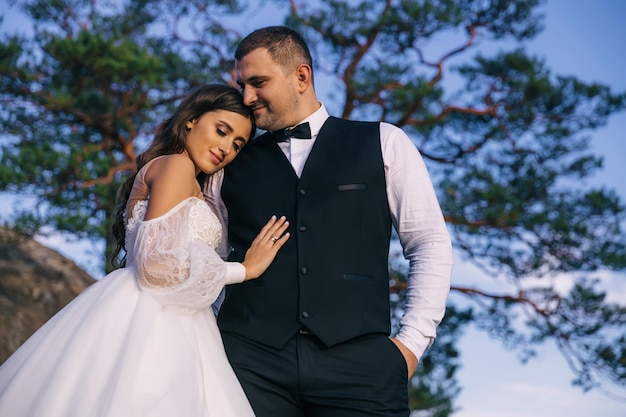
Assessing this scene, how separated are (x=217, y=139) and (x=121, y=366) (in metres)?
0.96

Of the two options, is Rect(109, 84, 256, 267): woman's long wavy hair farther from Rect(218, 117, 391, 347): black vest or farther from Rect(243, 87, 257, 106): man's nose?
Rect(218, 117, 391, 347): black vest

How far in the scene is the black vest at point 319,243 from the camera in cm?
263

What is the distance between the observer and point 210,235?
2902mm

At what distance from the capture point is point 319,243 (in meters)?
2.69

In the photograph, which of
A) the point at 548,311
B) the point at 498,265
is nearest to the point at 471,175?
the point at 498,265

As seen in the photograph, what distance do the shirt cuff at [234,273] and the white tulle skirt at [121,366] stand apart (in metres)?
0.15

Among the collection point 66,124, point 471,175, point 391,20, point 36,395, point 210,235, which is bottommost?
point 36,395

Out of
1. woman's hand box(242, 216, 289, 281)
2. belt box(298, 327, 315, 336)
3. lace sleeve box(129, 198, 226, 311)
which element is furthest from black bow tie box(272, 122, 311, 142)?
belt box(298, 327, 315, 336)

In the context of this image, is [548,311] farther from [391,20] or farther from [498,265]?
[391,20]

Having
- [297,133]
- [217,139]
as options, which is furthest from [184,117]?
[297,133]

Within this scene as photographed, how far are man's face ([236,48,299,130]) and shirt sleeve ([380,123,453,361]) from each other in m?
0.37

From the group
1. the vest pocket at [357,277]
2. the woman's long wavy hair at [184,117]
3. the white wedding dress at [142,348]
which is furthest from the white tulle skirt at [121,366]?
the woman's long wavy hair at [184,117]

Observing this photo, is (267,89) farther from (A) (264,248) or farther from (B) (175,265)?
(B) (175,265)

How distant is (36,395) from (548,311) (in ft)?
26.6
